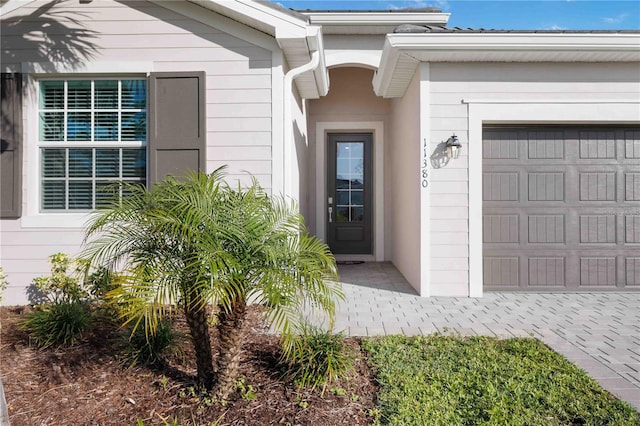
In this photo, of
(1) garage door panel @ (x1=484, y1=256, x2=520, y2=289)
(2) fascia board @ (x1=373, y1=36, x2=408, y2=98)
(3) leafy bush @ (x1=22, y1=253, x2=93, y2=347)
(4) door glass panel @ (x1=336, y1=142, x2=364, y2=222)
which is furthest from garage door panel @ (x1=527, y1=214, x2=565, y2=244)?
(3) leafy bush @ (x1=22, y1=253, x2=93, y2=347)

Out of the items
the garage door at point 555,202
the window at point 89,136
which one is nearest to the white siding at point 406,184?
the garage door at point 555,202

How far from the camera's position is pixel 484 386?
2.48m

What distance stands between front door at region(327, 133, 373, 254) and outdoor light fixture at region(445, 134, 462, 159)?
116 inches

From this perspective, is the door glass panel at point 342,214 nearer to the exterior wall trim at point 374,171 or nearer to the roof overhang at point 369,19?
the exterior wall trim at point 374,171

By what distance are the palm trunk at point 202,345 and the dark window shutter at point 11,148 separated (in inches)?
133

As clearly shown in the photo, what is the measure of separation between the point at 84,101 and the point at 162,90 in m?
0.98

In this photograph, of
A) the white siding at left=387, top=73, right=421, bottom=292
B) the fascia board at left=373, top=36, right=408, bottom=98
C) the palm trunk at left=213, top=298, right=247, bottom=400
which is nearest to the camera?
the palm trunk at left=213, top=298, right=247, bottom=400

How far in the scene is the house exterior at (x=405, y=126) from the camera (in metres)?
4.41

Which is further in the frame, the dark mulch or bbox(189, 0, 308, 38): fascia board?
bbox(189, 0, 308, 38): fascia board

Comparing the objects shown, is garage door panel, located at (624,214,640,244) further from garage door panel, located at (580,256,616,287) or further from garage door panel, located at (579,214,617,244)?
garage door panel, located at (580,256,616,287)

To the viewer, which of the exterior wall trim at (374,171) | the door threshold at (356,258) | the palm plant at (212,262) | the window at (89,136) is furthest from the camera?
the door threshold at (356,258)

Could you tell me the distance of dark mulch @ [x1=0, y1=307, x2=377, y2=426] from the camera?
86.7 inches

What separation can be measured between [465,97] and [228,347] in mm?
4119

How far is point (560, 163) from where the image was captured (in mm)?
5016
